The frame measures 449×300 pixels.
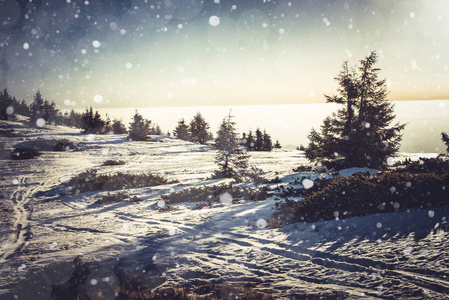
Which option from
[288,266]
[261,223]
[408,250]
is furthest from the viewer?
[261,223]

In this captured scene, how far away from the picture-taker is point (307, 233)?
6070 millimetres

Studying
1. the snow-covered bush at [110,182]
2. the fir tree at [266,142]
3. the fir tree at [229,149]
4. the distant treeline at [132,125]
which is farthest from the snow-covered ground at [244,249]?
the fir tree at [266,142]

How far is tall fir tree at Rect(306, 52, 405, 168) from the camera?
16.4 m

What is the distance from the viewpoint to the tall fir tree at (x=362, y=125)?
16438 millimetres

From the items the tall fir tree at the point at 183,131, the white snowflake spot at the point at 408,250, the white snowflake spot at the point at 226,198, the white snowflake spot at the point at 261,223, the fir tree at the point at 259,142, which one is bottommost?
the white snowflake spot at the point at 226,198

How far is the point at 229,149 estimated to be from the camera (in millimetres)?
17750

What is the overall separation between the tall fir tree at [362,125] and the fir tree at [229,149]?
639 centimetres

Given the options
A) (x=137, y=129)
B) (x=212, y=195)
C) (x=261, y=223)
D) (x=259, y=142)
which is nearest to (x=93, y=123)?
(x=137, y=129)

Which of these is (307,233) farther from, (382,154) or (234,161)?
(382,154)

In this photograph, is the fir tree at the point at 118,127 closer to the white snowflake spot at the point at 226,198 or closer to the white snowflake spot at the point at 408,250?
the white snowflake spot at the point at 226,198

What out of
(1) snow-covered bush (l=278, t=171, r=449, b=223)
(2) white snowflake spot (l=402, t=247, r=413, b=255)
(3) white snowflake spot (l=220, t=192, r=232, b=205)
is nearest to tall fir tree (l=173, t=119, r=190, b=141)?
(3) white snowflake spot (l=220, t=192, r=232, b=205)

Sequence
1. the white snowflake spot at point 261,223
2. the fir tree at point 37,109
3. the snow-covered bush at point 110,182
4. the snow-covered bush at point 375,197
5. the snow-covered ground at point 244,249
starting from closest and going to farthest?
the snow-covered ground at point 244,249 < the snow-covered bush at point 375,197 < the white snowflake spot at point 261,223 < the snow-covered bush at point 110,182 < the fir tree at point 37,109

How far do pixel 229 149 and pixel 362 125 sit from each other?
9444 millimetres

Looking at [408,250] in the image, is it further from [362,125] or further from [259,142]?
[259,142]
